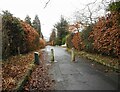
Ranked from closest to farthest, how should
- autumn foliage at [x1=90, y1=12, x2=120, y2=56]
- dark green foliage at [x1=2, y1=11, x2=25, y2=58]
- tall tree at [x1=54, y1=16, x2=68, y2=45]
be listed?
autumn foliage at [x1=90, y1=12, x2=120, y2=56]
dark green foliage at [x1=2, y1=11, x2=25, y2=58]
tall tree at [x1=54, y1=16, x2=68, y2=45]

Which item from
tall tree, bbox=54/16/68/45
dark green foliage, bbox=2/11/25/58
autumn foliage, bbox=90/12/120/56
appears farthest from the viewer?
tall tree, bbox=54/16/68/45

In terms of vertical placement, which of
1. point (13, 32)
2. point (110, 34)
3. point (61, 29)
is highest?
point (61, 29)

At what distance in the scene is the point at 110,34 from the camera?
559 inches

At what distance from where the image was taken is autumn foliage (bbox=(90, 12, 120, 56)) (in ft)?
43.0

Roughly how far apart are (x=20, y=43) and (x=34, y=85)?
513 inches

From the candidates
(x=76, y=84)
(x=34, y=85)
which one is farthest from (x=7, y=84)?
(x=76, y=84)

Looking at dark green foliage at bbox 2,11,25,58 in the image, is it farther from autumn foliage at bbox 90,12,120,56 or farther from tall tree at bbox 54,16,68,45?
tall tree at bbox 54,16,68,45

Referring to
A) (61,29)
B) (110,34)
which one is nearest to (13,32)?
(110,34)

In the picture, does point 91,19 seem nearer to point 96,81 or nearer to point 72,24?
Answer: point 72,24

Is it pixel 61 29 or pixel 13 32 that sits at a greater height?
pixel 61 29

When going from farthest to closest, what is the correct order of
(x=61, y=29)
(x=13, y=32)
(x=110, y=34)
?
(x=61, y=29), (x=13, y=32), (x=110, y=34)

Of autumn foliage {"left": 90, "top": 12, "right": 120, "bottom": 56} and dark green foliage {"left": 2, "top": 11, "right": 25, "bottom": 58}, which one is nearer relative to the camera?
autumn foliage {"left": 90, "top": 12, "right": 120, "bottom": 56}

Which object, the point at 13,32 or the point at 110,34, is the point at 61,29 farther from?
the point at 110,34

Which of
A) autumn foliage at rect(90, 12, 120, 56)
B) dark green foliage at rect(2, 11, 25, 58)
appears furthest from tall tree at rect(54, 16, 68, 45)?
autumn foliage at rect(90, 12, 120, 56)
